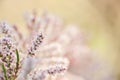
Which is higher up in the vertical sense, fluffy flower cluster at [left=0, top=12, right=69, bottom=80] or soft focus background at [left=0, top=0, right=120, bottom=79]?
soft focus background at [left=0, top=0, right=120, bottom=79]

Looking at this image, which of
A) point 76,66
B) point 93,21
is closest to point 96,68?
point 76,66

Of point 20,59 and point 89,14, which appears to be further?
point 89,14

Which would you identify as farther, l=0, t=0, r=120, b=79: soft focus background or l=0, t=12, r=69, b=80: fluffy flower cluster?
l=0, t=0, r=120, b=79: soft focus background

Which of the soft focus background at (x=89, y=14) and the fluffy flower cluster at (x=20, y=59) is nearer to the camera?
the fluffy flower cluster at (x=20, y=59)

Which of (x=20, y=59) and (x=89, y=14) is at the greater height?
(x=89, y=14)

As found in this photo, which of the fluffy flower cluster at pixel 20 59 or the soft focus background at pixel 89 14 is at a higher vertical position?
the soft focus background at pixel 89 14

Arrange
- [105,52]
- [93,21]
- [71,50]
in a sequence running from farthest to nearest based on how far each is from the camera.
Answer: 1. [93,21]
2. [105,52]
3. [71,50]

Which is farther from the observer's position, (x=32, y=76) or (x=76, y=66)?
(x=76, y=66)

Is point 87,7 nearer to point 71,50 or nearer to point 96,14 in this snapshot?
point 96,14
